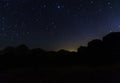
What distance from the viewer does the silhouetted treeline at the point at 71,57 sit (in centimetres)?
1343

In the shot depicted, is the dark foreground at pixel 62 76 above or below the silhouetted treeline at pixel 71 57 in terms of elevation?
below

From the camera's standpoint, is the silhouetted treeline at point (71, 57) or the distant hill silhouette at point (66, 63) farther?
the silhouetted treeline at point (71, 57)

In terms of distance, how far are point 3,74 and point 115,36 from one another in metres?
6.28

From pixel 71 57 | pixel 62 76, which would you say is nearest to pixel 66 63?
pixel 71 57

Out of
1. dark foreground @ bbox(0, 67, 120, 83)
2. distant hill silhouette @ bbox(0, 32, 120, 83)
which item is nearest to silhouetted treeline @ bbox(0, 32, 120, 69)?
distant hill silhouette @ bbox(0, 32, 120, 83)

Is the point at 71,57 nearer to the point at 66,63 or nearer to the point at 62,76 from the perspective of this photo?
the point at 66,63

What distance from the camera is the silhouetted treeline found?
529 inches

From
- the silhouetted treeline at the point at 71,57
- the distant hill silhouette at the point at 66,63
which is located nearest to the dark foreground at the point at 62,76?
the distant hill silhouette at the point at 66,63

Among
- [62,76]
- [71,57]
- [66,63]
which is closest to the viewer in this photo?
[62,76]

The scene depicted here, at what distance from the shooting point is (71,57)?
1399 centimetres

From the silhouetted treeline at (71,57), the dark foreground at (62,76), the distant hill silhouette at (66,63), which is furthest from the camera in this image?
the silhouetted treeline at (71,57)

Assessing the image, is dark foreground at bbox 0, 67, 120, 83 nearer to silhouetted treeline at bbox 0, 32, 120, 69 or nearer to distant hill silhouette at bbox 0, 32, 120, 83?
distant hill silhouette at bbox 0, 32, 120, 83

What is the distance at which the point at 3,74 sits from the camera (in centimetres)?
1216

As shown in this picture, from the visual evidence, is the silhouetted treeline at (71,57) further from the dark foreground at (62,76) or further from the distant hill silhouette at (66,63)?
the dark foreground at (62,76)
